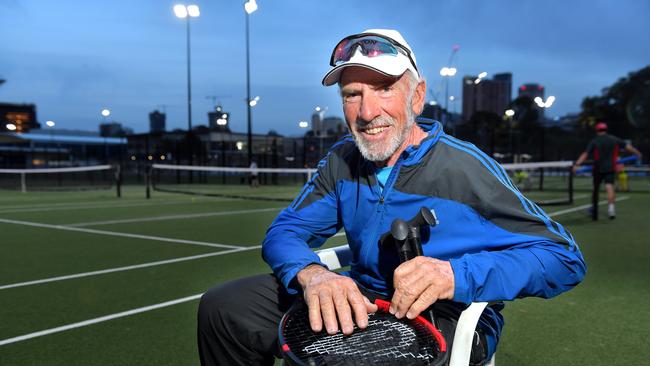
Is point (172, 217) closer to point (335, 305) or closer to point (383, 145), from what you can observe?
point (383, 145)

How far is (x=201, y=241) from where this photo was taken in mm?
8055

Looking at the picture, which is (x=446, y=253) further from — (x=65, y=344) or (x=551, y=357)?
(x=65, y=344)

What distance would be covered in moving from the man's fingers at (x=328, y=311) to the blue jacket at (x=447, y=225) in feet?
0.96

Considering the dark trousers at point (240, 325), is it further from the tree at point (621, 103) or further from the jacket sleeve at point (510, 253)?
the tree at point (621, 103)

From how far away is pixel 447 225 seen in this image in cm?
202

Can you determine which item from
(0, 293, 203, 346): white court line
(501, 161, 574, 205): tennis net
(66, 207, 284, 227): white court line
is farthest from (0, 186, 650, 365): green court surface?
(501, 161, 574, 205): tennis net

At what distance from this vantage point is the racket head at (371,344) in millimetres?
1523

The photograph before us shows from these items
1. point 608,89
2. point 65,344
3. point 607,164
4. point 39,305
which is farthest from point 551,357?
point 608,89

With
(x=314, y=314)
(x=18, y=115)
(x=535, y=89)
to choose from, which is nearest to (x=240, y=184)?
(x=314, y=314)

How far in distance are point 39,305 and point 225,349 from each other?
332 centimetres

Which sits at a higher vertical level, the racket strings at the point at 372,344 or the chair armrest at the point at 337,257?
the chair armrest at the point at 337,257

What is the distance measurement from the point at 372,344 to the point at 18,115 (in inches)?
2461

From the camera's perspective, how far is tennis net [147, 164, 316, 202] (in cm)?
1769

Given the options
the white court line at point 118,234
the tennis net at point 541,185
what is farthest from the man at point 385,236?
Result: the tennis net at point 541,185
